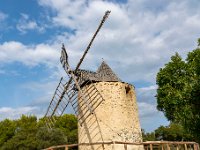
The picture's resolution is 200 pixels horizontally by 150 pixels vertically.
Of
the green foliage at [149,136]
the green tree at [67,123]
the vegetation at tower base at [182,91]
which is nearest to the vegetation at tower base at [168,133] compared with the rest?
the green foliage at [149,136]

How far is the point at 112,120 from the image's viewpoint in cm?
1723

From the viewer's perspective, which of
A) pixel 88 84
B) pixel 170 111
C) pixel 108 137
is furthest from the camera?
pixel 170 111

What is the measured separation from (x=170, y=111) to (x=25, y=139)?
821 inches

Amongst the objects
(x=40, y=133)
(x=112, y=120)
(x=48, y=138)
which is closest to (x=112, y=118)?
(x=112, y=120)

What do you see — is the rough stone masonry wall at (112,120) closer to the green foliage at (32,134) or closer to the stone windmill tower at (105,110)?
the stone windmill tower at (105,110)

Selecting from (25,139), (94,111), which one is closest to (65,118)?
(25,139)

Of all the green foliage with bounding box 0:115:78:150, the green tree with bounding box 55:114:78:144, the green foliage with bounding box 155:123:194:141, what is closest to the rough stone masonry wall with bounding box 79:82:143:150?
the green foliage with bounding box 0:115:78:150

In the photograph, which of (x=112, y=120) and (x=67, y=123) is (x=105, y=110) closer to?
(x=112, y=120)

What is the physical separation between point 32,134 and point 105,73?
21.9m

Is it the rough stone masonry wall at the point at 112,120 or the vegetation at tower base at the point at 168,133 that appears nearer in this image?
the rough stone masonry wall at the point at 112,120

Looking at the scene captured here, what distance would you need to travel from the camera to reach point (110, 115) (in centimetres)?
1733

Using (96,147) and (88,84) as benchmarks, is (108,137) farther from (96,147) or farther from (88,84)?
(88,84)

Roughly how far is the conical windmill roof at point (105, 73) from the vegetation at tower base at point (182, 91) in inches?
175

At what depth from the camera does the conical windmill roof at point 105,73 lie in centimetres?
1833
